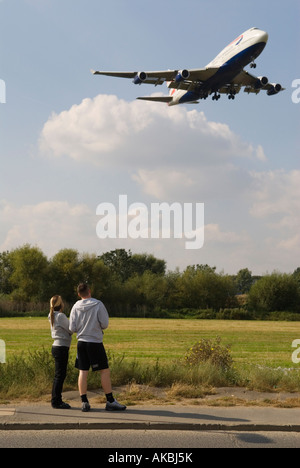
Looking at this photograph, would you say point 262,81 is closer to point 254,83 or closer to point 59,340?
point 254,83

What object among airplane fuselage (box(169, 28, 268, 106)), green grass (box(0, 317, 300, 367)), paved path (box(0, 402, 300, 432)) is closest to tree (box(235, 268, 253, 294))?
green grass (box(0, 317, 300, 367))

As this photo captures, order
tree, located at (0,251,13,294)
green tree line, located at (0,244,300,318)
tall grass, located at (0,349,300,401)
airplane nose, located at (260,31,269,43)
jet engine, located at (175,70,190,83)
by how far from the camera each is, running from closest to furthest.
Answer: tall grass, located at (0,349,300,401) < airplane nose, located at (260,31,269,43) < jet engine, located at (175,70,190,83) < green tree line, located at (0,244,300,318) < tree, located at (0,251,13,294)

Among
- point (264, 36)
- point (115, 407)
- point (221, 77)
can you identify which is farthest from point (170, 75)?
point (115, 407)

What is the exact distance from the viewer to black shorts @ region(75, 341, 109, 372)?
8.62m

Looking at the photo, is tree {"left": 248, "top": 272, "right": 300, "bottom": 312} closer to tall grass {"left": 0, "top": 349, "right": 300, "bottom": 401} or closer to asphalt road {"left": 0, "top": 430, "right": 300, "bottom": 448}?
tall grass {"left": 0, "top": 349, "right": 300, "bottom": 401}

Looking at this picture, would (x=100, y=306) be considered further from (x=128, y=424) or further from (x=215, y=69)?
(x=215, y=69)

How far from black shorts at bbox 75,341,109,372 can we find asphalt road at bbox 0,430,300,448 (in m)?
1.25

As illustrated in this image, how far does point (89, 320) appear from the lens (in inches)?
339

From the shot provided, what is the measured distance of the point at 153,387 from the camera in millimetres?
10406

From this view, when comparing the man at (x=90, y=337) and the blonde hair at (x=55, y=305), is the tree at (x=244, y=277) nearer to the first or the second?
the blonde hair at (x=55, y=305)

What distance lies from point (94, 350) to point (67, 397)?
149 centimetres

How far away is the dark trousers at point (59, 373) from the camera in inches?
346

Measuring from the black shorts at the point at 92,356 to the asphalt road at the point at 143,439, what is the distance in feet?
4.10

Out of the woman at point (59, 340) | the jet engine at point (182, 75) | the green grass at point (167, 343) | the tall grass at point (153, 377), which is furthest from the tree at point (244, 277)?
the woman at point (59, 340)
